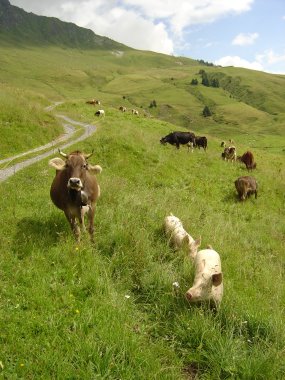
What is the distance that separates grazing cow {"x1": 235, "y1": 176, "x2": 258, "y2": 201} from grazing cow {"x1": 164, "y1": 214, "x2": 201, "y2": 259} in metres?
12.3

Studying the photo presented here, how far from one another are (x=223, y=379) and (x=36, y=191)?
1019 cm

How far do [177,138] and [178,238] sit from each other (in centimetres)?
2266

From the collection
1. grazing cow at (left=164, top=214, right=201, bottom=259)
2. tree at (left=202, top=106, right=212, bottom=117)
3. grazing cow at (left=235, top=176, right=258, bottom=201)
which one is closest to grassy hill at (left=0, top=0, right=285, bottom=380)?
grazing cow at (left=164, top=214, right=201, bottom=259)

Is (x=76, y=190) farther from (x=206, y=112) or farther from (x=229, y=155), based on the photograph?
(x=206, y=112)

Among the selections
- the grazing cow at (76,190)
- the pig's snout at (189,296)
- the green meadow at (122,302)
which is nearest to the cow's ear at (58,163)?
the grazing cow at (76,190)

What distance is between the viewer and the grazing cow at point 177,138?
31391 mm

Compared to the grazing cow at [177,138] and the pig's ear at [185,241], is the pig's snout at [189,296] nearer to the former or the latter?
the pig's ear at [185,241]

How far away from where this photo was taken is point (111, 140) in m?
25.3

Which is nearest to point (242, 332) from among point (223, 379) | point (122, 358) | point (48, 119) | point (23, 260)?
point (223, 379)

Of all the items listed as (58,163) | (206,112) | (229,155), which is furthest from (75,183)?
(206,112)

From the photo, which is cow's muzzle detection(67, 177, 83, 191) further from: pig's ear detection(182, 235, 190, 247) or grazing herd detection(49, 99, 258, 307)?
pig's ear detection(182, 235, 190, 247)

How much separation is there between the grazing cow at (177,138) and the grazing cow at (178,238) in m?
20.9

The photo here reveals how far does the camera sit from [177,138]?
104 feet

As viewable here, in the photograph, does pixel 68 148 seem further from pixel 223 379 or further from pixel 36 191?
pixel 223 379
